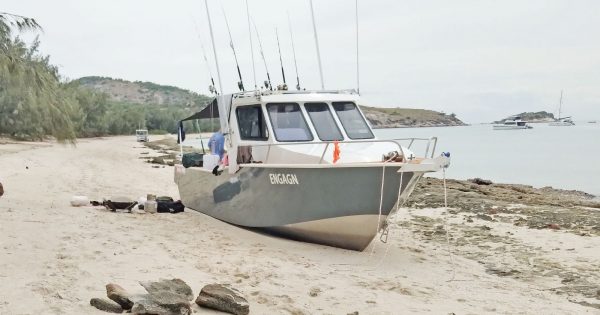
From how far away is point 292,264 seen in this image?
7328 mm

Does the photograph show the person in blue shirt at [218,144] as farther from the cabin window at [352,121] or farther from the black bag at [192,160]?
the cabin window at [352,121]

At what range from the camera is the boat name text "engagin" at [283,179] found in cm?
840

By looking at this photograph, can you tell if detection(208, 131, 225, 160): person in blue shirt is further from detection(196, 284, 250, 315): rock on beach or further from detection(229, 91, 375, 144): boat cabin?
detection(196, 284, 250, 315): rock on beach

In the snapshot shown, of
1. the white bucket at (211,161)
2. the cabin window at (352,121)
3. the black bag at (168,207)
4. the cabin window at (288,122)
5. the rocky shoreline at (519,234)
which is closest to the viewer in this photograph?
the rocky shoreline at (519,234)

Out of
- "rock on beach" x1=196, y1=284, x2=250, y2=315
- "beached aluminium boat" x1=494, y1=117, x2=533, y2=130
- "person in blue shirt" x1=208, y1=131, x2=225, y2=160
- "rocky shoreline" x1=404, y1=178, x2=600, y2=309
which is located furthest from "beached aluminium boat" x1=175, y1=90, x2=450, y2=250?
"beached aluminium boat" x1=494, y1=117, x2=533, y2=130

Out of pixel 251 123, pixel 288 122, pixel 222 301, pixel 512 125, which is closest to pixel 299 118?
pixel 288 122

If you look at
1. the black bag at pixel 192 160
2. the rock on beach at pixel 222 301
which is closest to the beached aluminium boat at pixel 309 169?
the black bag at pixel 192 160

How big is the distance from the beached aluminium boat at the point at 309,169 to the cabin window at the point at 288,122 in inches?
0.6

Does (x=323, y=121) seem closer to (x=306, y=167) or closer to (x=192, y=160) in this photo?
(x=306, y=167)

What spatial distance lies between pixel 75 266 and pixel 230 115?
4803 mm

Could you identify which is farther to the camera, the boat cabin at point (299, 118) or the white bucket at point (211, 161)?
the white bucket at point (211, 161)

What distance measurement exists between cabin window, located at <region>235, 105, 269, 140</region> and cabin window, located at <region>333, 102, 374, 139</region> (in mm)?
1270

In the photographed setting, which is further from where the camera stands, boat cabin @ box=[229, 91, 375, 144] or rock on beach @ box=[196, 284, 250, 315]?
boat cabin @ box=[229, 91, 375, 144]

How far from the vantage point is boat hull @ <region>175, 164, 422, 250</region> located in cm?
786
